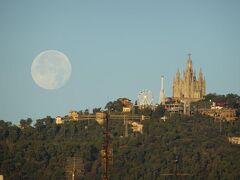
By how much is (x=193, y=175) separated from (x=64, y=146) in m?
30.8

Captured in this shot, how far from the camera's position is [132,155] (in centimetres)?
17712

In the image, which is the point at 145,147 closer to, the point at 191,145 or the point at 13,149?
the point at 191,145

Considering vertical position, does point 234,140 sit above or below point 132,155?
above

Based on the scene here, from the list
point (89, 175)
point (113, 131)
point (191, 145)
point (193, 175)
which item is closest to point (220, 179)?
point (193, 175)

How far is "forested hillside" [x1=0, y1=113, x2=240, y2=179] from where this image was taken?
15812 centimetres

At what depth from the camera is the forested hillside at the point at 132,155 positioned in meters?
158

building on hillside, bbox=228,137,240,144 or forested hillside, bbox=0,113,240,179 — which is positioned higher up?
building on hillside, bbox=228,137,240,144

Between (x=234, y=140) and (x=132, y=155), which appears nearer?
(x=132, y=155)

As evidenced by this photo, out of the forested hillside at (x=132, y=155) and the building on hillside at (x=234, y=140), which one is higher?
the building on hillside at (x=234, y=140)

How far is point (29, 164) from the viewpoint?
164 meters

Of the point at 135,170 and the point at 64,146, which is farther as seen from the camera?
the point at 64,146

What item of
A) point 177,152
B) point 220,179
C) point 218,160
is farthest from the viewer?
point 177,152

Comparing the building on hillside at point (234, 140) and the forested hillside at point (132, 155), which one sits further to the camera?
the building on hillside at point (234, 140)

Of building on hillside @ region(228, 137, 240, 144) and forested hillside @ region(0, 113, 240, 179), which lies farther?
building on hillside @ region(228, 137, 240, 144)
